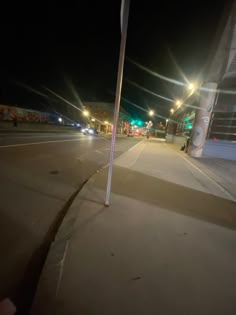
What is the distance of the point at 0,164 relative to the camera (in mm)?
6246

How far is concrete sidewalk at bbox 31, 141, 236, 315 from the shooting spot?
1.67 meters

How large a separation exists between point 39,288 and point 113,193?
2.70 m

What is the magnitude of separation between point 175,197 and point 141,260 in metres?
2.52

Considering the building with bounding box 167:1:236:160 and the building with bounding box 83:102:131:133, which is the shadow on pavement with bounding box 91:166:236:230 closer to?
the building with bounding box 167:1:236:160

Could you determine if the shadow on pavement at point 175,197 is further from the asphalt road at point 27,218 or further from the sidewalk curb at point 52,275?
the sidewalk curb at point 52,275

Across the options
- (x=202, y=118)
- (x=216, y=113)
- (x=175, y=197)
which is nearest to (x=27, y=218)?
(x=175, y=197)

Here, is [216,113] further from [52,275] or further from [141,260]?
[52,275]

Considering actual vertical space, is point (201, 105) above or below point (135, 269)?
above

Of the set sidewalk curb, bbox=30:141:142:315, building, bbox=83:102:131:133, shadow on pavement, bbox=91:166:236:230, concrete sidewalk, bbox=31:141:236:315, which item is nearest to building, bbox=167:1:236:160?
shadow on pavement, bbox=91:166:236:230

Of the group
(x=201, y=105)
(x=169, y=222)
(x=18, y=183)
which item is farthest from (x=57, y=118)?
(x=169, y=222)

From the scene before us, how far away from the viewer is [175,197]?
439 centimetres

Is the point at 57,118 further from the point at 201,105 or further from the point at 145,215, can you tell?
the point at 145,215

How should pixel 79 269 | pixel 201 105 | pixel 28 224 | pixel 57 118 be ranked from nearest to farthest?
pixel 79 269 → pixel 28 224 → pixel 201 105 → pixel 57 118

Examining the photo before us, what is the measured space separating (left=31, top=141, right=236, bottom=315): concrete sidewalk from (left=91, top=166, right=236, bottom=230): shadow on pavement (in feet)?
0.13
